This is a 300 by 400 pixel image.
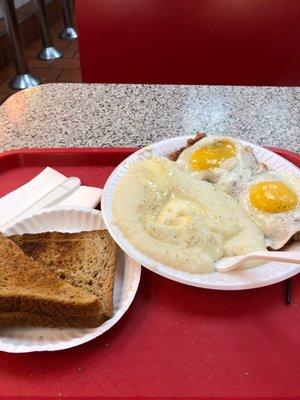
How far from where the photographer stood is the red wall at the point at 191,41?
5.01 feet

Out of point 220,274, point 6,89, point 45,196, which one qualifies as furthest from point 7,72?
point 220,274

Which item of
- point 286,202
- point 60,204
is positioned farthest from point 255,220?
point 60,204

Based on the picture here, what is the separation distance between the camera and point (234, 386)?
2.07 ft

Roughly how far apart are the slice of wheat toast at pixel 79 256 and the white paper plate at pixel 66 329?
3 centimetres

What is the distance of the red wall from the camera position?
153 centimetres

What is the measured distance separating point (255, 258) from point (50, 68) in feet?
10.7

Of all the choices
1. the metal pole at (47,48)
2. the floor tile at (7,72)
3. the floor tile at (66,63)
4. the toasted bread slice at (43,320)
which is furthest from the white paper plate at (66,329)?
the metal pole at (47,48)

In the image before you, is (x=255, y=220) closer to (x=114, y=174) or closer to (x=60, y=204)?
(x=114, y=174)

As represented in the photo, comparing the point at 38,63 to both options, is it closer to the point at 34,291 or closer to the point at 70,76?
the point at 70,76

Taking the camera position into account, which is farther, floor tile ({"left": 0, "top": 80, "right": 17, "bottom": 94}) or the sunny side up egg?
floor tile ({"left": 0, "top": 80, "right": 17, "bottom": 94})

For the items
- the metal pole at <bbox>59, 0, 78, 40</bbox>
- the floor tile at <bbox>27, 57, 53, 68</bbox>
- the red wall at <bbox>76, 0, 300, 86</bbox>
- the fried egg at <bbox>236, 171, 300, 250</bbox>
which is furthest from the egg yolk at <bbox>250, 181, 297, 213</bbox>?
the metal pole at <bbox>59, 0, 78, 40</bbox>

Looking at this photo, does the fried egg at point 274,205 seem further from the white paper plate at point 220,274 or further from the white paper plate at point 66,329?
the white paper plate at point 66,329

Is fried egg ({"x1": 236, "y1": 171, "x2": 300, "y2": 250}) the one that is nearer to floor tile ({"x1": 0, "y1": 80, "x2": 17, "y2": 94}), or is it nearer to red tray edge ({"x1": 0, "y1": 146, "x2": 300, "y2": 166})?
red tray edge ({"x1": 0, "y1": 146, "x2": 300, "y2": 166})

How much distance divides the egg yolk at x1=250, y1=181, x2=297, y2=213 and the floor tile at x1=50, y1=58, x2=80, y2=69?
3.02m
